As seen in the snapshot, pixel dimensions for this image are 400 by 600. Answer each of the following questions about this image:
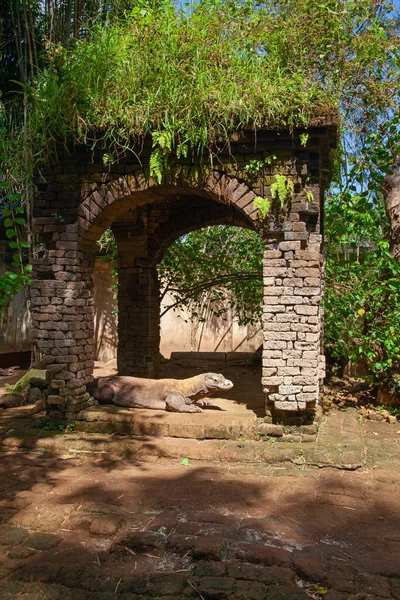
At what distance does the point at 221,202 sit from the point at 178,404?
2.91 meters

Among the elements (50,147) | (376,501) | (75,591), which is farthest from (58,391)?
(376,501)

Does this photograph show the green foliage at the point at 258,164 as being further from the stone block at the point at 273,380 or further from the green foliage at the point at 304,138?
the stone block at the point at 273,380

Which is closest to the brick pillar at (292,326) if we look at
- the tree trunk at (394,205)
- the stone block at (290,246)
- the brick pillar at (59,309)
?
the stone block at (290,246)

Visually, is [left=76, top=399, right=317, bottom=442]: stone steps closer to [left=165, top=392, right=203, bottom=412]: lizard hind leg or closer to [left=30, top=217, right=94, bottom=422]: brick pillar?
[left=165, top=392, right=203, bottom=412]: lizard hind leg

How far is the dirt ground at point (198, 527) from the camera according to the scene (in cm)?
349

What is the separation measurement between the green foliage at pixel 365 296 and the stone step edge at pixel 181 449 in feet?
9.14

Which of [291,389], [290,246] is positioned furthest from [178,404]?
[290,246]

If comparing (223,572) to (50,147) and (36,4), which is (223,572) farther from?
(36,4)

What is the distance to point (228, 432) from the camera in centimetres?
647

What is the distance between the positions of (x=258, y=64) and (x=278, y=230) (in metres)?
2.17

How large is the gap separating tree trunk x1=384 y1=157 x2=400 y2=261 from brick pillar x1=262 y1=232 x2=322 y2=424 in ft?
9.22

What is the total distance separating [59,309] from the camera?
6.97 m

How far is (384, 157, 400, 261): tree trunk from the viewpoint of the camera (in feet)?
27.7

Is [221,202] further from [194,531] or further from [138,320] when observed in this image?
[194,531]
